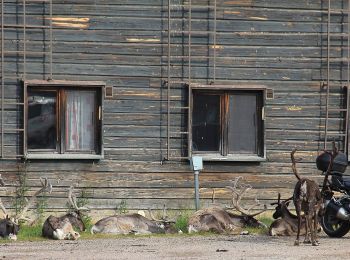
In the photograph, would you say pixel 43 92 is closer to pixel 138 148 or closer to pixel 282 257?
pixel 138 148

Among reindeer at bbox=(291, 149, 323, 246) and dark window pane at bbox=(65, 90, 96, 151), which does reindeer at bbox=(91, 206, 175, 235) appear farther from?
reindeer at bbox=(291, 149, 323, 246)

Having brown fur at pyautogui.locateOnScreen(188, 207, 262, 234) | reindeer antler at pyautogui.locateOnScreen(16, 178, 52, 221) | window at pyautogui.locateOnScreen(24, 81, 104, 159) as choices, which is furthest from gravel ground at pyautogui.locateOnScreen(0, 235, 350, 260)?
window at pyautogui.locateOnScreen(24, 81, 104, 159)

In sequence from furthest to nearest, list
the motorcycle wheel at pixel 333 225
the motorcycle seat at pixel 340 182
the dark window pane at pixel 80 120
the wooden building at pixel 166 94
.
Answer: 1. the dark window pane at pixel 80 120
2. the wooden building at pixel 166 94
3. the motorcycle seat at pixel 340 182
4. the motorcycle wheel at pixel 333 225

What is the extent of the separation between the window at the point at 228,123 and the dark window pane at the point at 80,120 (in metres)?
1.96

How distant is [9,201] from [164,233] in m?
3.23

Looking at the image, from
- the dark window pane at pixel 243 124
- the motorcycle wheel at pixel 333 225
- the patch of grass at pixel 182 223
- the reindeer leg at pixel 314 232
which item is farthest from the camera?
the dark window pane at pixel 243 124

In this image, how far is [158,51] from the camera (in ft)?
67.8

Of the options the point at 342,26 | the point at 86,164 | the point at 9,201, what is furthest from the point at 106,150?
the point at 342,26

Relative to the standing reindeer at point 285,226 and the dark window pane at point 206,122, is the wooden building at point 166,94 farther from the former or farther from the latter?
the standing reindeer at point 285,226

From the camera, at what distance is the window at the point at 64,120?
2030cm

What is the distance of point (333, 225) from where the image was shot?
1853 cm

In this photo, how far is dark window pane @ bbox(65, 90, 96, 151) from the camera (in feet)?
67.3

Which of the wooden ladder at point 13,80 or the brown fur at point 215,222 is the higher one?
the wooden ladder at point 13,80

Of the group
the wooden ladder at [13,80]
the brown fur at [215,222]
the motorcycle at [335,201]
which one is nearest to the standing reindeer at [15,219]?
the wooden ladder at [13,80]
